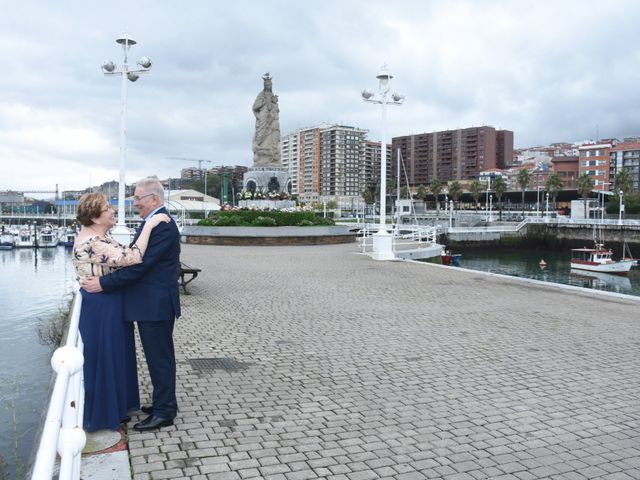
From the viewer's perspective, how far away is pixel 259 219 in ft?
87.5

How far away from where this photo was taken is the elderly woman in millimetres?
3984

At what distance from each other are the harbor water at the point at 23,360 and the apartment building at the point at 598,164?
10436 cm

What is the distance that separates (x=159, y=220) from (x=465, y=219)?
69.0 meters

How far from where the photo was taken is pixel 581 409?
15.9 ft

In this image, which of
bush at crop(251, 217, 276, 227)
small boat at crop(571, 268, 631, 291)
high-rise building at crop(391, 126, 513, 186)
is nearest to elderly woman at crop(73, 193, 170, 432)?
bush at crop(251, 217, 276, 227)

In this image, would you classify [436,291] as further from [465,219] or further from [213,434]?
[465,219]

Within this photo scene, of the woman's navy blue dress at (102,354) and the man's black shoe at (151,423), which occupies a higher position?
the woman's navy blue dress at (102,354)

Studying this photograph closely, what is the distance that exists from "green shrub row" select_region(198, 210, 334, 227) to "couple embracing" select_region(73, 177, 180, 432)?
22314mm

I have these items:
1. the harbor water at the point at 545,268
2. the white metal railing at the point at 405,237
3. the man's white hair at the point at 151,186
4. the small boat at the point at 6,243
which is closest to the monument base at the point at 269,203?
the white metal railing at the point at 405,237

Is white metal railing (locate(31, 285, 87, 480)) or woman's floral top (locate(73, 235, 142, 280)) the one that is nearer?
white metal railing (locate(31, 285, 87, 480))

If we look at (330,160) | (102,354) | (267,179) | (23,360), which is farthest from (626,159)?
(102,354)

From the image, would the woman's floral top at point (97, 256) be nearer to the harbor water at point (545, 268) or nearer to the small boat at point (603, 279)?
the harbor water at point (545, 268)

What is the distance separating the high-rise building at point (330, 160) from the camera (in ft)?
527

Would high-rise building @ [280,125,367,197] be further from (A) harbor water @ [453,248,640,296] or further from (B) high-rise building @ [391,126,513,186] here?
(A) harbor water @ [453,248,640,296]
